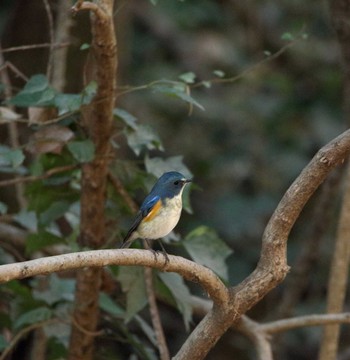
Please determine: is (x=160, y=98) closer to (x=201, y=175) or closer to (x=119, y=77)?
(x=201, y=175)

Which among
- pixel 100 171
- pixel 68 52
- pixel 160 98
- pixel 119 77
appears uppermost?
pixel 100 171

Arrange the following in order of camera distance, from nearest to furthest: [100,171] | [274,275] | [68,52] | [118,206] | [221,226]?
1. [274,275]
2. [100,171]
3. [118,206]
4. [68,52]
5. [221,226]

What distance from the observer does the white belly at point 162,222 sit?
155 inches

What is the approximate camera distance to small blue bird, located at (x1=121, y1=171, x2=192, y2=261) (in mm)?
3947

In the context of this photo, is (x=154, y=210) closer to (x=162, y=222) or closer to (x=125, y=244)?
(x=162, y=222)

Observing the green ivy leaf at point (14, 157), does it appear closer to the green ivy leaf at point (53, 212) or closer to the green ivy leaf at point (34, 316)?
the green ivy leaf at point (53, 212)

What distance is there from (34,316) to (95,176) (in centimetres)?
76

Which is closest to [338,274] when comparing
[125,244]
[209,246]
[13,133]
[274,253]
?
[209,246]

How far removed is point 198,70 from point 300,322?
4685 millimetres

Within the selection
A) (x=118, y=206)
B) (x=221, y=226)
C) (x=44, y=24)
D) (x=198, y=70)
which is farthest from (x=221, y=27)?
(x=118, y=206)

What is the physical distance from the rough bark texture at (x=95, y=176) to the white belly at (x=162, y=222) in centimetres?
39

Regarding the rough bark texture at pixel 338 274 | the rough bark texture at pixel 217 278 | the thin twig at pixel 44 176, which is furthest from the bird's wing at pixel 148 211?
the rough bark texture at pixel 338 274

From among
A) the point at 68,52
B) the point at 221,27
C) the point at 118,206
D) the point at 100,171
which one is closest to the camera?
the point at 100,171

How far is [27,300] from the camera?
4.72 metres
